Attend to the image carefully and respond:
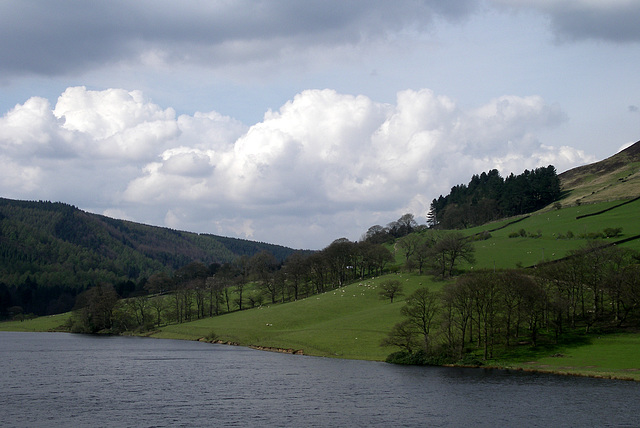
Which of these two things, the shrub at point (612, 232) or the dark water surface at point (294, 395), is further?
the shrub at point (612, 232)

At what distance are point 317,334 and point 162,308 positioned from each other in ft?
247

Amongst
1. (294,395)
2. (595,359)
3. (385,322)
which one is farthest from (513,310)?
(294,395)

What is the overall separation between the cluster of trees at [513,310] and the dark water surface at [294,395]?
788 cm

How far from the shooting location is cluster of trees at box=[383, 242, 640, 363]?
80688 millimetres

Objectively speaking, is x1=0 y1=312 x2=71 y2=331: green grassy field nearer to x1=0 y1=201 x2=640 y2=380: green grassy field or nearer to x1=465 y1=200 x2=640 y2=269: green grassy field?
x1=0 y1=201 x2=640 y2=380: green grassy field

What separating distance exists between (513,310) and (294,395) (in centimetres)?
4264

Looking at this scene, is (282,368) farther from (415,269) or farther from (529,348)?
(415,269)

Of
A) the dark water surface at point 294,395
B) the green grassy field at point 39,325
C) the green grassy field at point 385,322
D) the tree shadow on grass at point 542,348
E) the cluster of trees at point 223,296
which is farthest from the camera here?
the green grassy field at point 39,325

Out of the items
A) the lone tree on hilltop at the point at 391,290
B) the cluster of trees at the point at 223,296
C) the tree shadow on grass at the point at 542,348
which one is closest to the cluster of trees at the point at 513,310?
the tree shadow on grass at the point at 542,348

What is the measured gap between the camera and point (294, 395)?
55.6 m

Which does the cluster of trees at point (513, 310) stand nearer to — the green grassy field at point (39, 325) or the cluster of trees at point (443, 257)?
the cluster of trees at point (443, 257)

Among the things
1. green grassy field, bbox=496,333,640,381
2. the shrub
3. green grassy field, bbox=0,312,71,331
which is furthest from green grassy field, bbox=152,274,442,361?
green grassy field, bbox=0,312,71,331

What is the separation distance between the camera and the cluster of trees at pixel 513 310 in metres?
80.7

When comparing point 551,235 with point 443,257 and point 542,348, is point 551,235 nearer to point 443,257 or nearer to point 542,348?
point 443,257
